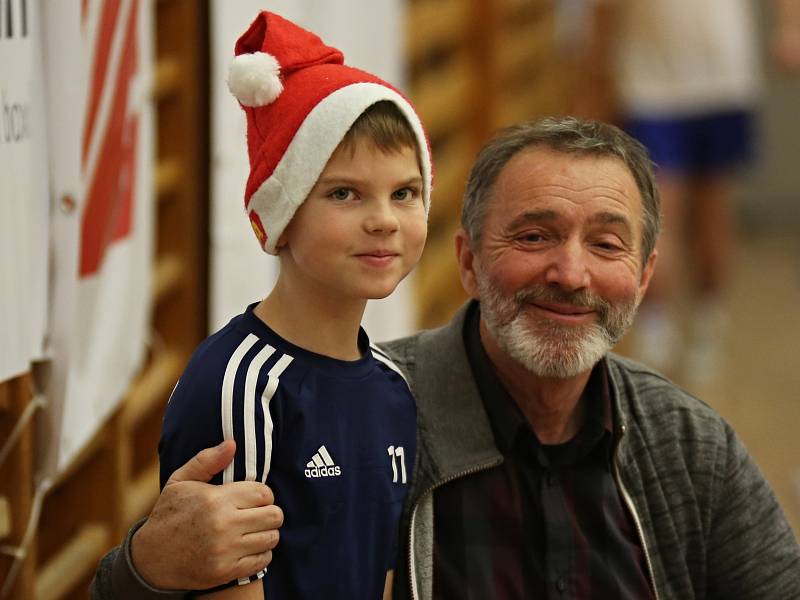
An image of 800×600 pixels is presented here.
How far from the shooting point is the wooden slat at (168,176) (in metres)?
3.20

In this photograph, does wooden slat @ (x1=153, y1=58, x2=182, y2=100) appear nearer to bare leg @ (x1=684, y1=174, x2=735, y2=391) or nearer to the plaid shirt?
the plaid shirt

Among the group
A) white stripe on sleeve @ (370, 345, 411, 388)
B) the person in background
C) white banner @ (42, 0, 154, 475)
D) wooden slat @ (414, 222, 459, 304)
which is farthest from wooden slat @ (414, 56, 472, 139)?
white stripe on sleeve @ (370, 345, 411, 388)

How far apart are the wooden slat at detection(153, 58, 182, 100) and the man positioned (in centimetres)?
146

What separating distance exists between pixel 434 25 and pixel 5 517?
134 inches

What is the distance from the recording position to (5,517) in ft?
6.49

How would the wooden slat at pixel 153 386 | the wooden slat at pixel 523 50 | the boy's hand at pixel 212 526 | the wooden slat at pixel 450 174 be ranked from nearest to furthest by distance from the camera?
the boy's hand at pixel 212 526
the wooden slat at pixel 153 386
the wooden slat at pixel 450 174
the wooden slat at pixel 523 50

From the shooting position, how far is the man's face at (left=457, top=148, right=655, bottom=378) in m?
1.74

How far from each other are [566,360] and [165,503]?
1.87ft

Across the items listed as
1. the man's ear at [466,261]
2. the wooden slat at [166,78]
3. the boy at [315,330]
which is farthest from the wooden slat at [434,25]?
the boy at [315,330]

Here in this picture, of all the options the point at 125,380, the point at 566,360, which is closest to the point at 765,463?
the point at 125,380

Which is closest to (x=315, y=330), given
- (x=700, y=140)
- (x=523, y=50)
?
(x=700, y=140)

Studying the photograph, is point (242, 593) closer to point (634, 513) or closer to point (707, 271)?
point (634, 513)

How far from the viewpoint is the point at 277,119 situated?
5.11 ft

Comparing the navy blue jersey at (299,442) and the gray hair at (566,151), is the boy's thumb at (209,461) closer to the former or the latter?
the navy blue jersey at (299,442)
